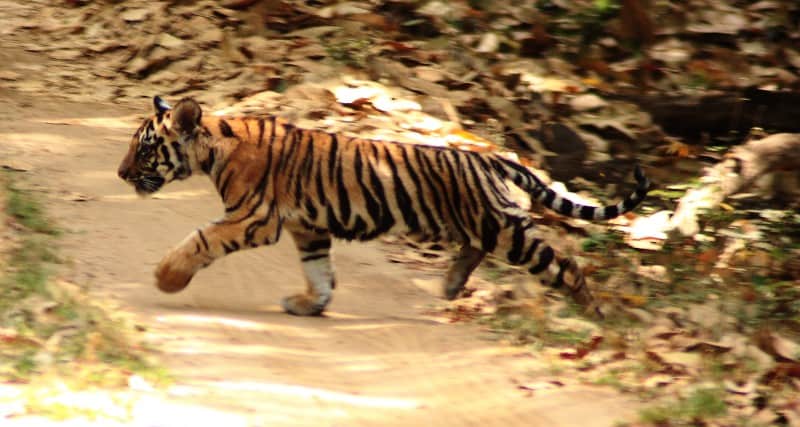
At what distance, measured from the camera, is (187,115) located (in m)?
6.98

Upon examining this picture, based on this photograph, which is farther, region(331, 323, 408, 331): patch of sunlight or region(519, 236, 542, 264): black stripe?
region(519, 236, 542, 264): black stripe

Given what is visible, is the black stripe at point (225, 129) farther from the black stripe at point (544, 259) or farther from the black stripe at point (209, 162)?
the black stripe at point (544, 259)

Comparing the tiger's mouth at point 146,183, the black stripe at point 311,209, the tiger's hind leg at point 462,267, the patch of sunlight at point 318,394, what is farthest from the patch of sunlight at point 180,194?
the patch of sunlight at point 318,394

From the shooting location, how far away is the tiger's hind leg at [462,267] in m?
7.34

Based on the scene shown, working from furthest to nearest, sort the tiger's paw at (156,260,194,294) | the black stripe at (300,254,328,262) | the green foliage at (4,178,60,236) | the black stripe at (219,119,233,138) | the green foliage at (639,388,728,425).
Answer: the green foliage at (4,178,60,236)
the black stripe at (300,254,328,262)
the black stripe at (219,119,233,138)
the tiger's paw at (156,260,194,294)
the green foliage at (639,388,728,425)

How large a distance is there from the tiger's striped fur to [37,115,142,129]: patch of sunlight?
130 inches

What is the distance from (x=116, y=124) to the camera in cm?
1048

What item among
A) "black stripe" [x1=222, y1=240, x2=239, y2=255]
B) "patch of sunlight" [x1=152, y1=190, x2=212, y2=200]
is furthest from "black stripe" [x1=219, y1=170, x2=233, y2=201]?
"patch of sunlight" [x1=152, y1=190, x2=212, y2=200]

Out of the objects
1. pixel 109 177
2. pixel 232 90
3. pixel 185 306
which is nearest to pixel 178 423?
pixel 185 306

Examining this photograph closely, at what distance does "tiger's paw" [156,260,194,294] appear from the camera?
6645 millimetres

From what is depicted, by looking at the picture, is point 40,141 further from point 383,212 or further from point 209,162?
point 383,212

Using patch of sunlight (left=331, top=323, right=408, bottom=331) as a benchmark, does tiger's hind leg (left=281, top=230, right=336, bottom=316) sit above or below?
above

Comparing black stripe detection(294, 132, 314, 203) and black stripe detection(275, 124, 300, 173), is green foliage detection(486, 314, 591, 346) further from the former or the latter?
black stripe detection(275, 124, 300, 173)

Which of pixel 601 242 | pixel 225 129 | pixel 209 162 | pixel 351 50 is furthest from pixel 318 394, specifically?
pixel 351 50
